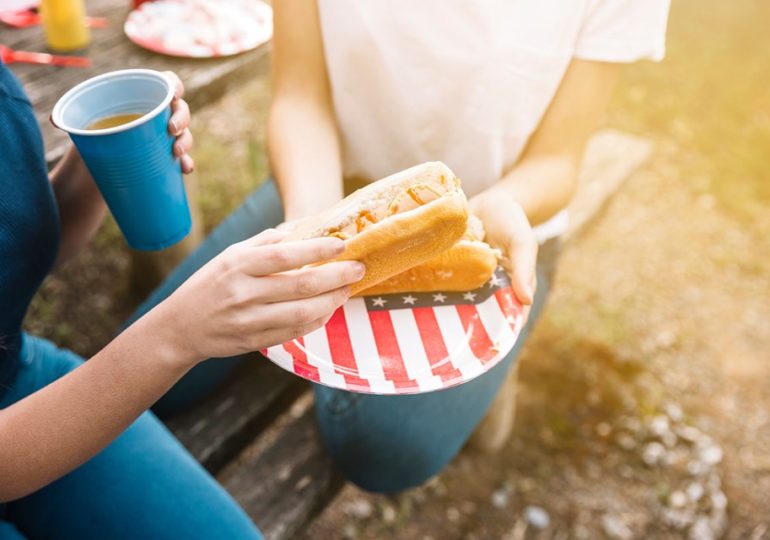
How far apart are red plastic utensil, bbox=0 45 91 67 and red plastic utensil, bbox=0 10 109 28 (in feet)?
0.78

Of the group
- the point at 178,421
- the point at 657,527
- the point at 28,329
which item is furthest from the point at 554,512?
the point at 28,329

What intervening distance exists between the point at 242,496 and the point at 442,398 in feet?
2.36

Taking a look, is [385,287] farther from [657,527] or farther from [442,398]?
[657,527]

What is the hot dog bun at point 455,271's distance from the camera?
167 cm

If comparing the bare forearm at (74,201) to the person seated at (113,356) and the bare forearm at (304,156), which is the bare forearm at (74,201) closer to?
the person seated at (113,356)

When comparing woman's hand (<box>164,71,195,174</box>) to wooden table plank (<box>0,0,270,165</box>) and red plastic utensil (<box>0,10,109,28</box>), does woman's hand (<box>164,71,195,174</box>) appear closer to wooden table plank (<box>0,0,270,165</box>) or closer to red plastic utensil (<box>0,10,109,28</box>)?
wooden table plank (<box>0,0,270,165</box>)

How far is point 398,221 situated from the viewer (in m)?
1.39

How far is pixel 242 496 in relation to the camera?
1995 mm

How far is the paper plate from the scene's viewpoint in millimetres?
2516

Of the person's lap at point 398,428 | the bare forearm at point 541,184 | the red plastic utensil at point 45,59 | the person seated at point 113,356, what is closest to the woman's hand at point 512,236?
the bare forearm at point 541,184

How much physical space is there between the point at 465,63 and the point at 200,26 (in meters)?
1.32

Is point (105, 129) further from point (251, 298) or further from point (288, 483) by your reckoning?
point (288, 483)

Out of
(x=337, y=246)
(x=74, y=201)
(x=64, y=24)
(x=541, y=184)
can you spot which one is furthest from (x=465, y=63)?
(x=64, y=24)

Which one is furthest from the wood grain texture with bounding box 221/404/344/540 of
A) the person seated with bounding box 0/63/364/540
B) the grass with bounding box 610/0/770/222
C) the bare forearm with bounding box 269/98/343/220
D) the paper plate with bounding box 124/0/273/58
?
the grass with bounding box 610/0/770/222
